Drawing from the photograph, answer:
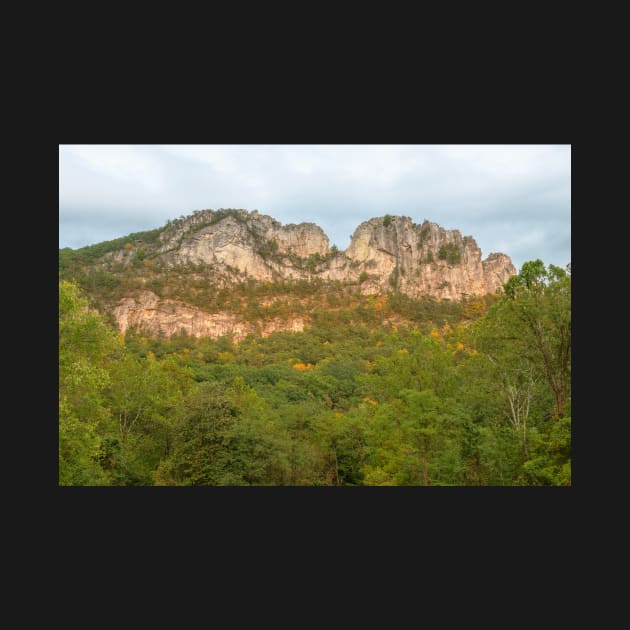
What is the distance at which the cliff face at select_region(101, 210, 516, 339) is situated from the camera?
8450 centimetres

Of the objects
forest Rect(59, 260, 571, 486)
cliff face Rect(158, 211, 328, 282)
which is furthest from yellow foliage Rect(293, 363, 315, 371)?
cliff face Rect(158, 211, 328, 282)

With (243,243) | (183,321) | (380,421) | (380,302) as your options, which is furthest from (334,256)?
(380,421)

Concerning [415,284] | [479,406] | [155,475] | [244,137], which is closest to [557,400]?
[479,406]

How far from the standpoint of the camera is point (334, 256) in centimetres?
9200

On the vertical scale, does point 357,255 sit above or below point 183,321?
above

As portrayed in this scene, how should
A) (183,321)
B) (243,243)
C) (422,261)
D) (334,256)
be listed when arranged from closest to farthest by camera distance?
(183,321) → (422,261) → (243,243) → (334,256)

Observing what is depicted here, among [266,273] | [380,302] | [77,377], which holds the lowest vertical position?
[77,377]

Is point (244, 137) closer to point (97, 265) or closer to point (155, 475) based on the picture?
point (155, 475)

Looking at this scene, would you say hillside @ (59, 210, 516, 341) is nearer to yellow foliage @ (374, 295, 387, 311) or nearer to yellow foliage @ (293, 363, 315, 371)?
yellow foliage @ (374, 295, 387, 311)

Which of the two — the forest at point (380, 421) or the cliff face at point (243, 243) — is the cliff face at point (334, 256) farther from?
the forest at point (380, 421)

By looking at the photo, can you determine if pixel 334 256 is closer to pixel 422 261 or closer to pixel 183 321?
pixel 422 261

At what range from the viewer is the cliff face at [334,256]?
277 feet

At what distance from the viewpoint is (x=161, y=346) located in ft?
190

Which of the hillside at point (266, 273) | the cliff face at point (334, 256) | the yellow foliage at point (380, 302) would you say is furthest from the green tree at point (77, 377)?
the cliff face at point (334, 256)
